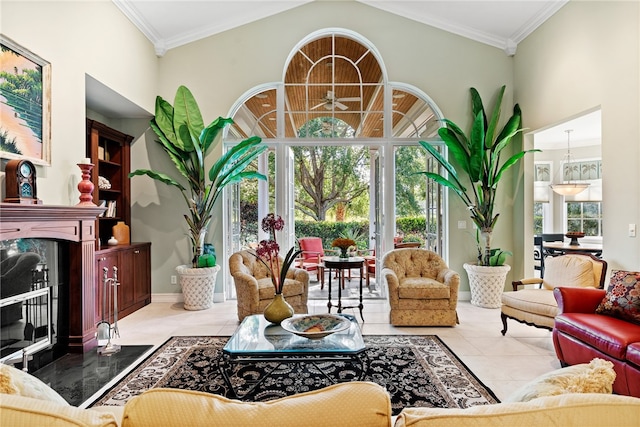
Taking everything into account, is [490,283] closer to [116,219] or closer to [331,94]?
[331,94]

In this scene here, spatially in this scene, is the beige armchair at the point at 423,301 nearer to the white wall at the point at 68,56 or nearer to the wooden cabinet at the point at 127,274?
the wooden cabinet at the point at 127,274

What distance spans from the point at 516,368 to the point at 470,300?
2454mm

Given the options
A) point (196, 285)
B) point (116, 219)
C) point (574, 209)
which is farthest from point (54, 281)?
point (574, 209)

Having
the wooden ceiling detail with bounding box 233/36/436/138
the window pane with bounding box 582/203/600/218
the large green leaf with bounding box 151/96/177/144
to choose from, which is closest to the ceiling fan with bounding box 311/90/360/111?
the wooden ceiling detail with bounding box 233/36/436/138

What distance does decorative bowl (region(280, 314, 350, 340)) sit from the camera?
2641mm

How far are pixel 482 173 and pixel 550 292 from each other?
6.38 feet

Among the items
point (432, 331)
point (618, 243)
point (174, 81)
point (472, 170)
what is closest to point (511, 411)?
point (432, 331)

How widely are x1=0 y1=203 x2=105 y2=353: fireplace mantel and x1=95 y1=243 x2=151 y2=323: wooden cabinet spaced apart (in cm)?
57

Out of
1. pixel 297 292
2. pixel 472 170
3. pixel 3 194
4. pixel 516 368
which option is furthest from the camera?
pixel 472 170

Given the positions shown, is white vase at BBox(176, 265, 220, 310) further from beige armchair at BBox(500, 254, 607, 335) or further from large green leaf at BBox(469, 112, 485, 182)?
large green leaf at BBox(469, 112, 485, 182)

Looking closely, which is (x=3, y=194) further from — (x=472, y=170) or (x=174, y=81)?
(x=472, y=170)

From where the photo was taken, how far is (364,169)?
853cm

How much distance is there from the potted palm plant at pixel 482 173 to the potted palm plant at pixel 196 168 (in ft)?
8.98

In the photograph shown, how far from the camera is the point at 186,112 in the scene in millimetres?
5145
